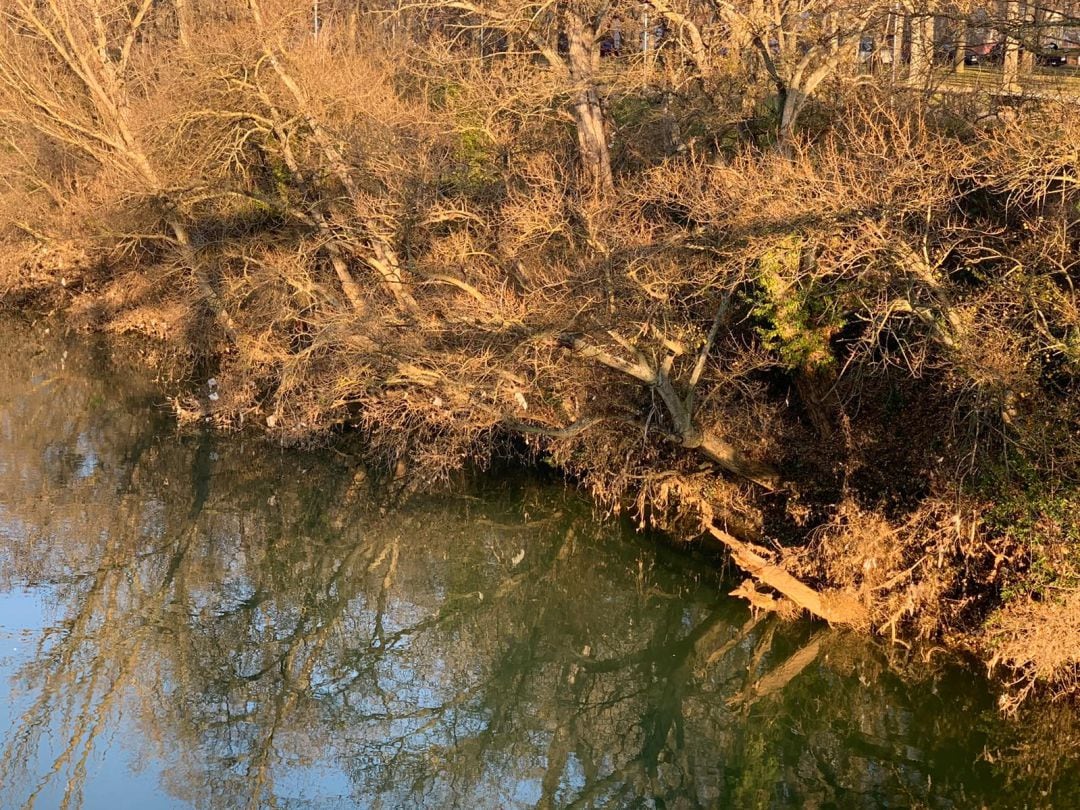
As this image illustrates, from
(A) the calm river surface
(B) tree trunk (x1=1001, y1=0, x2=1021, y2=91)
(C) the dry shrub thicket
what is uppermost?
(B) tree trunk (x1=1001, y1=0, x2=1021, y2=91)

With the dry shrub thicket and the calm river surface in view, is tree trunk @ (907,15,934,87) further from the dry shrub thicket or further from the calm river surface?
the calm river surface

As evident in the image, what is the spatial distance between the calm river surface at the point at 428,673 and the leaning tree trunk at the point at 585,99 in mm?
4886

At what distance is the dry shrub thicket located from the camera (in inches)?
424

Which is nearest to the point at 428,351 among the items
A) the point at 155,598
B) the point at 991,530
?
the point at 155,598

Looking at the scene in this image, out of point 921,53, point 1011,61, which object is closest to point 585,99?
point 921,53

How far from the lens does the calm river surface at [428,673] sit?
1022 cm

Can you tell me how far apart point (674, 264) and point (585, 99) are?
4869 millimetres

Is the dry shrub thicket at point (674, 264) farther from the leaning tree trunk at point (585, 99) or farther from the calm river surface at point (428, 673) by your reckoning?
the calm river surface at point (428, 673)

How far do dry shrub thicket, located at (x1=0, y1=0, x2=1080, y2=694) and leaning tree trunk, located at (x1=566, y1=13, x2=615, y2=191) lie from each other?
0.06m

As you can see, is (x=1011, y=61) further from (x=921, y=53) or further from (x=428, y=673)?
(x=428, y=673)

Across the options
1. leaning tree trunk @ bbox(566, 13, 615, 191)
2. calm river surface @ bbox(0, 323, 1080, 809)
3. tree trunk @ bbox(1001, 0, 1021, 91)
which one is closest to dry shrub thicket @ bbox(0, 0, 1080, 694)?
leaning tree trunk @ bbox(566, 13, 615, 191)

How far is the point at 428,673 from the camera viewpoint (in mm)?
12500

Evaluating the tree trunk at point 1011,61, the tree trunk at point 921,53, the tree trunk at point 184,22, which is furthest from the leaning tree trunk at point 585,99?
the tree trunk at point 184,22

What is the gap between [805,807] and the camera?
972cm
